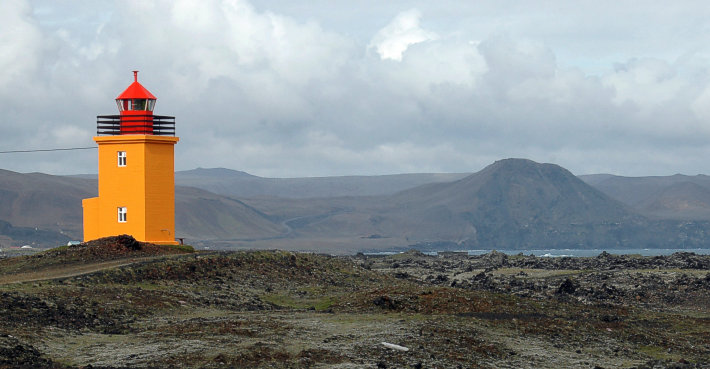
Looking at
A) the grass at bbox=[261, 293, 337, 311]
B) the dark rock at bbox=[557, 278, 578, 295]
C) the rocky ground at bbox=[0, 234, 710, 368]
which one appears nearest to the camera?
the rocky ground at bbox=[0, 234, 710, 368]

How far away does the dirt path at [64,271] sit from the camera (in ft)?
112

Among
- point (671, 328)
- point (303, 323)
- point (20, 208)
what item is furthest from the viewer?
point (20, 208)

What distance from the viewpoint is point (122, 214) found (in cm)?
4716

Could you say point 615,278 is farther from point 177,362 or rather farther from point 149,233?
point 177,362

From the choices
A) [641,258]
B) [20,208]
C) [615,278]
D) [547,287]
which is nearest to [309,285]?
[547,287]

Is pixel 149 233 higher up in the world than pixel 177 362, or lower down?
higher up

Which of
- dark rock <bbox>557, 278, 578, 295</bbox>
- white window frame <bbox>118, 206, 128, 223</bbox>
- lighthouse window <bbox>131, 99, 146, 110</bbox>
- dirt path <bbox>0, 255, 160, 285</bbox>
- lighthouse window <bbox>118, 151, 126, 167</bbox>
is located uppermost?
lighthouse window <bbox>131, 99, 146, 110</bbox>

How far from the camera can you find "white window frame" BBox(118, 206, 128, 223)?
1849 inches

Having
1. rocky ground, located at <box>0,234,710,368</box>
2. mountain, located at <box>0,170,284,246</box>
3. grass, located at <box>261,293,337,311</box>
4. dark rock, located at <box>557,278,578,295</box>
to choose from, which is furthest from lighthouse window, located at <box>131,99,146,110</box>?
mountain, located at <box>0,170,284,246</box>

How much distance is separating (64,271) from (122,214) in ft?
36.2

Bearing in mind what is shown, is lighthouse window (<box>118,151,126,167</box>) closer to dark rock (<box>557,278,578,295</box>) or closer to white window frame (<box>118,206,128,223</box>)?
white window frame (<box>118,206,128,223</box>)

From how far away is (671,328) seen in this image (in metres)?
30.3

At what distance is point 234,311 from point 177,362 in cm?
978

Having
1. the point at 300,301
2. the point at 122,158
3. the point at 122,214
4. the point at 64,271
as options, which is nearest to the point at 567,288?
the point at 300,301
